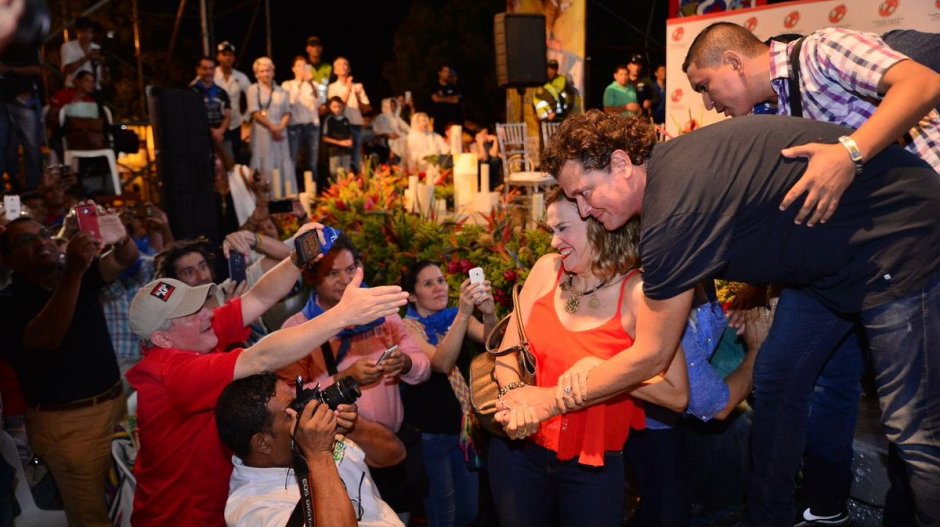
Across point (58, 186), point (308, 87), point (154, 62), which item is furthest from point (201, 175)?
point (154, 62)

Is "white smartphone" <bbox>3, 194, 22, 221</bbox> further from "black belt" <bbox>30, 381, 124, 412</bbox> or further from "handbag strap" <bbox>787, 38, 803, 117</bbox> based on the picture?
"handbag strap" <bbox>787, 38, 803, 117</bbox>

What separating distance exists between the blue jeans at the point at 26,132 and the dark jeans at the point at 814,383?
26.4 ft

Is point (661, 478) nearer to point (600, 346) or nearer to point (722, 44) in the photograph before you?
point (600, 346)

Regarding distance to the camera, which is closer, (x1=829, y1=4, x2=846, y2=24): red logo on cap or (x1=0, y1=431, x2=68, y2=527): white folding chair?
(x1=0, y1=431, x2=68, y2=527): white folding chair

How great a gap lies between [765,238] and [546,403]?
0.78 meters

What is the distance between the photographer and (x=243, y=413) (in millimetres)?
2498

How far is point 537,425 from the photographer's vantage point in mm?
2422

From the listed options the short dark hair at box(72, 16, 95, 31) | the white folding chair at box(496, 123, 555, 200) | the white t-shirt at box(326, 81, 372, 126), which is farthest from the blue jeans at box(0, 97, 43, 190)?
the white folding chair at box(496, 123, 555, 200)

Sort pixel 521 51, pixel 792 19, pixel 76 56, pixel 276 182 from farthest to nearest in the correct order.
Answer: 1. pixel 521 51
2. pixel 276 182
3. pixel 76 56
4. pixel 792 19

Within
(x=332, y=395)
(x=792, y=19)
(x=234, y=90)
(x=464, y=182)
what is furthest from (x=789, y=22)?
(x=234, y=90)

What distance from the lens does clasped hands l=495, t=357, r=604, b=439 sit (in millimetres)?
2344

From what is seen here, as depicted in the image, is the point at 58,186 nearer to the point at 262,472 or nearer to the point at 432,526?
the point at 432,526

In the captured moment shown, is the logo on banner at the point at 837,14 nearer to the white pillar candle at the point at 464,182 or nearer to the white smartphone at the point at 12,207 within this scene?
the white pillar candle at the point at 464,182

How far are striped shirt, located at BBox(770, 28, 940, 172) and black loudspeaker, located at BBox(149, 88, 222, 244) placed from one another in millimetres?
5300
